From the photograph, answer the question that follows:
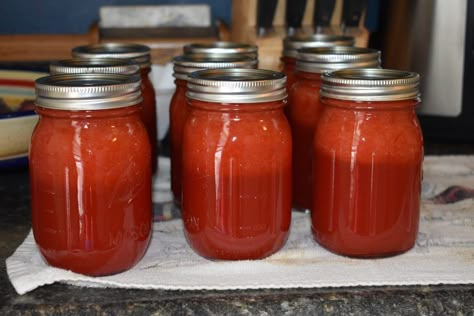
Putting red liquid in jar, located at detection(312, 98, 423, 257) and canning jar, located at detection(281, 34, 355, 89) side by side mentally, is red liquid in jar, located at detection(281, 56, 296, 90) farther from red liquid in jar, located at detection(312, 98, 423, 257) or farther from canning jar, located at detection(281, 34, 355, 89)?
red liquid in jar, located at detection(312, 98, 423, 257)

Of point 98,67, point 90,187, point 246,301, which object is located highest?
point 98,67

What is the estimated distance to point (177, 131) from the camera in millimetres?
975

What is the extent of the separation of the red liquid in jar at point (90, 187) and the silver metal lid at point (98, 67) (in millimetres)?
116

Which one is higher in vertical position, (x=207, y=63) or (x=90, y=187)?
(x=207, y=63)

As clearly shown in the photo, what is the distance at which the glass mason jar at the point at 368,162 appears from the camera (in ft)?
2.51

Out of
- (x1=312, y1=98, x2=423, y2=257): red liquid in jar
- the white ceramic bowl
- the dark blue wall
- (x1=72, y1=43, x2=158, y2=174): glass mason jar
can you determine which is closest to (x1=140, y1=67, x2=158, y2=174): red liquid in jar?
(x1=72, y1=43, x2=158, y2=174): glass mason jar

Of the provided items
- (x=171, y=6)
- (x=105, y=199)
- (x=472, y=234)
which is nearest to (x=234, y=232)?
(x=105, y=199)

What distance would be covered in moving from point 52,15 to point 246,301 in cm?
102

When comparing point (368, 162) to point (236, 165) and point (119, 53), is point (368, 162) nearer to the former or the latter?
point (236, 165)

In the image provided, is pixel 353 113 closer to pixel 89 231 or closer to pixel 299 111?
pixel 299 111

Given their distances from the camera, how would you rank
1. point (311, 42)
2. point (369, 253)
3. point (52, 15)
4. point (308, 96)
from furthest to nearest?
point (52, 15) → point (311, 42) → point (308, 96) → point (369, 253)

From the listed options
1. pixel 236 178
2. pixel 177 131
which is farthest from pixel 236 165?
pixel 177 131

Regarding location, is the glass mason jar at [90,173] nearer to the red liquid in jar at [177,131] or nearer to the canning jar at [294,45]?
the red liquid in jar at [177,131]

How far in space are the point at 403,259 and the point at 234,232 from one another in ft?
0.62
